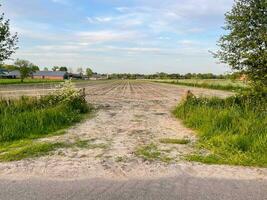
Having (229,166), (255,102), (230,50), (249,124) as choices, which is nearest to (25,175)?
(229,166)

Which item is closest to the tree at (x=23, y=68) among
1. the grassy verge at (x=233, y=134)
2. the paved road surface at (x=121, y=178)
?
the grassy verge at (x=233, y=134)

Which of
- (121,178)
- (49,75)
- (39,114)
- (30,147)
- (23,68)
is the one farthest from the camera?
(49,75)

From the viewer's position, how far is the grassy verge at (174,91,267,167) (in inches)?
284

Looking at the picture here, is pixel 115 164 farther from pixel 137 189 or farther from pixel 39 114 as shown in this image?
pixel 39 114

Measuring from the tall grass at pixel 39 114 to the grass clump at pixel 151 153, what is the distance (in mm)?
3336

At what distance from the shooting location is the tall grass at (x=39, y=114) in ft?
32.4

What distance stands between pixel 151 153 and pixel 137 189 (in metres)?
2.48

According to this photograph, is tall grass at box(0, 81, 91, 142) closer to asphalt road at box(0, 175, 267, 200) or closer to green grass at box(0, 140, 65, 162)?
green grass at box(0, 140, 65, 162)

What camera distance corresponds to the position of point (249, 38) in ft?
47.2

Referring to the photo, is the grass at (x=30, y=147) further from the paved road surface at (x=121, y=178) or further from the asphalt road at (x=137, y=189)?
the asphalt road at (x=137, y=189)

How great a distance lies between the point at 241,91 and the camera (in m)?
15.3

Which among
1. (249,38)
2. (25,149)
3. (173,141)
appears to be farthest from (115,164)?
(249,38)

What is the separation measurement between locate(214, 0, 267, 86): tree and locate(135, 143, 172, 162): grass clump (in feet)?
25.0

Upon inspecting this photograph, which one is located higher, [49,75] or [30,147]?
[30,147]
